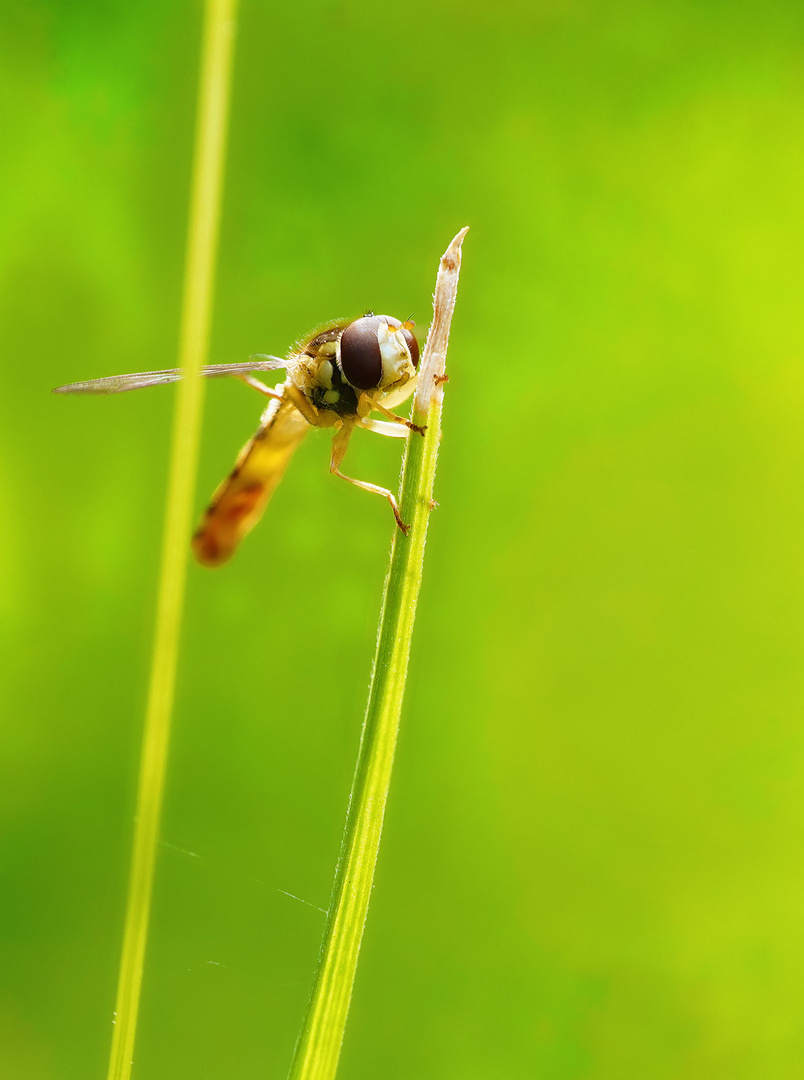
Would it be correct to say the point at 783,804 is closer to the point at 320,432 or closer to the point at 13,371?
the point at 320,432

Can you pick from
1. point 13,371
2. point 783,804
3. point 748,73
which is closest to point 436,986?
point 783,804

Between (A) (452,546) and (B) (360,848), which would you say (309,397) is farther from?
(B) (360,848)

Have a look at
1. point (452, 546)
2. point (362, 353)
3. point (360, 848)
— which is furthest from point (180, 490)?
point (452, 546)

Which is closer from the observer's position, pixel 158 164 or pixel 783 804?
pixel 783 804

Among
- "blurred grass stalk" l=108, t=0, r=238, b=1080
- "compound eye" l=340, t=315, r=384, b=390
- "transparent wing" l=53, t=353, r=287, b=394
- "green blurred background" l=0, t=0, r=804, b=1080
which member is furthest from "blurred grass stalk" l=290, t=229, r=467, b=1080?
"green blurred background" l=0, t=0, r=804, b=1080

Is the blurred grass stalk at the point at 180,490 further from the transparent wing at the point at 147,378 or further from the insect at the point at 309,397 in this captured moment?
the insect at the point at 309,397
